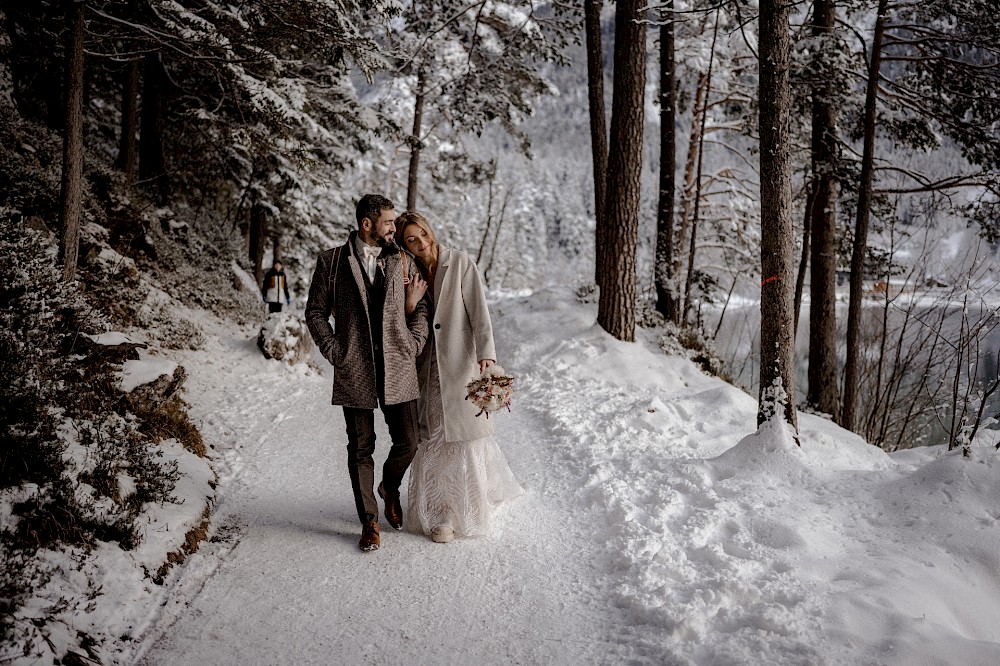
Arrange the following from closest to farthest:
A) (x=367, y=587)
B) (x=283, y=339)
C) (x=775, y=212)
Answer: (x=367, y=587) < (x=775, y=212) < (x=283, y=339)

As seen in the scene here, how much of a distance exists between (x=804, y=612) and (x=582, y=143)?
4919 inches

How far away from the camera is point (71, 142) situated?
21.0 feet

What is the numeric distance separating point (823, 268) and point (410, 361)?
811 cm

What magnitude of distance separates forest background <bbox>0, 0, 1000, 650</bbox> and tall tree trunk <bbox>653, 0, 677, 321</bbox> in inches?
2.3

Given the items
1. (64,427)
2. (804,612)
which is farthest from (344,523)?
(804,612)

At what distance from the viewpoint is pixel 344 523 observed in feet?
14.8

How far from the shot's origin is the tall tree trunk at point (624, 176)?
8.89 m

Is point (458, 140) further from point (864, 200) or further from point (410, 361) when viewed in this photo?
point (410, 361)

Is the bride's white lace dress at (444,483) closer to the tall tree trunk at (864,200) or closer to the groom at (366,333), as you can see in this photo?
the groom at (366,333)

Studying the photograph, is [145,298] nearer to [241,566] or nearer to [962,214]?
[241,566]

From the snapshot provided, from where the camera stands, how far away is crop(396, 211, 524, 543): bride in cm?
428

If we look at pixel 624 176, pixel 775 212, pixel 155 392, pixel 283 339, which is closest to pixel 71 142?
pixel 155 392

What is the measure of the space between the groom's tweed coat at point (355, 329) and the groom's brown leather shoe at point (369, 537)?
2.74 ft

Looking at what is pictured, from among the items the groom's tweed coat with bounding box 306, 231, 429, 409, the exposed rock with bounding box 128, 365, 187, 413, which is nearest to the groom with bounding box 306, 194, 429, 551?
the groom's tweed coat with bounding box 306, 231, 429, 409
